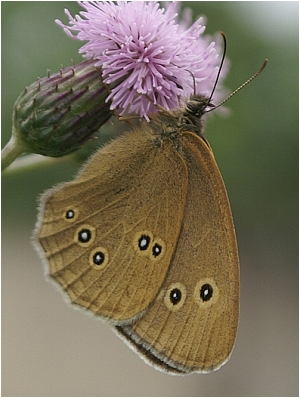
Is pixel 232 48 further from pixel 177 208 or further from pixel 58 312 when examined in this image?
pixel 177 208

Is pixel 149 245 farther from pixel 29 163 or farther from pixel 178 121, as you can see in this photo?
pixel 29 163

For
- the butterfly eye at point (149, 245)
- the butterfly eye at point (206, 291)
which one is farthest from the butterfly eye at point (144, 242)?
the butterfly eye at point (206, 291)

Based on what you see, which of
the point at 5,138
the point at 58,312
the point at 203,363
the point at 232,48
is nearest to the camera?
the point at 203,363

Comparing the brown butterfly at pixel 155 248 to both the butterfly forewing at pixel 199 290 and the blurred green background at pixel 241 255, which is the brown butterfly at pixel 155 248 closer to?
the butterfly forewing at pixel 199 290

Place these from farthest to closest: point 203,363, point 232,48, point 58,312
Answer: point 58,312, point 232,48, point 203,363

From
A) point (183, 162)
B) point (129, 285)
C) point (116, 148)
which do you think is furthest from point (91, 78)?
point (129, 285)

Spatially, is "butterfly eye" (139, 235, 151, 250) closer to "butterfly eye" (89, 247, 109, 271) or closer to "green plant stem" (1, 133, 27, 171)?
"butterfly eye" (89, 247, 109, 271)
